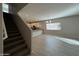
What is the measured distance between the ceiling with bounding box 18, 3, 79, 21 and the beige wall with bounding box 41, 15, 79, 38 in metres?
0.08

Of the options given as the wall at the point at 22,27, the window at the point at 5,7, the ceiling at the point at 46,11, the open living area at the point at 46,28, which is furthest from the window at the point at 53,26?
the window at the point at 5,7

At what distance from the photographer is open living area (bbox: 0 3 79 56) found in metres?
1.65

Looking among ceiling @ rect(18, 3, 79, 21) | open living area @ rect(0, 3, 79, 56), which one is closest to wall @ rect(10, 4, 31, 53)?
open living area @ rect(0, 3, 79, 56)

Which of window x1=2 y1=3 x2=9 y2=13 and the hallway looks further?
the hallway

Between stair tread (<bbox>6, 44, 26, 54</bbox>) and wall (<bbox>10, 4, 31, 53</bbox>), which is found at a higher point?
wall (<bbox>10, 4, 31, 53</bbox>)

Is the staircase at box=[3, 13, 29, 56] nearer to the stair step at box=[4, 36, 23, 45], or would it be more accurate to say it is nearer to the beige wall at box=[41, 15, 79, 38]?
the stair step at box=[4, 36, 23, 45]

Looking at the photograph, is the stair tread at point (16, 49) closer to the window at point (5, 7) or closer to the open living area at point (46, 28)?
the open living area at point (46, 28)

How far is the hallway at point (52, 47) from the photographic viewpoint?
5.59ft

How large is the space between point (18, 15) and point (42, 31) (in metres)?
0.51

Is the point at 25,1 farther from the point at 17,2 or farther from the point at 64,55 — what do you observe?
the point at 64,55

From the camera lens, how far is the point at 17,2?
1561 millimetres

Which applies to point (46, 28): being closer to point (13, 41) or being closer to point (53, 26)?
point (53, 26)

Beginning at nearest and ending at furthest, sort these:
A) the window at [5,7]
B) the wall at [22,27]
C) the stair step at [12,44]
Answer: the window at [5,7] < the stair step at [12,44] < the wall at [22,27]

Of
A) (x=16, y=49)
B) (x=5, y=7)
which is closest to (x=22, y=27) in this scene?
(x=16, y=49)
